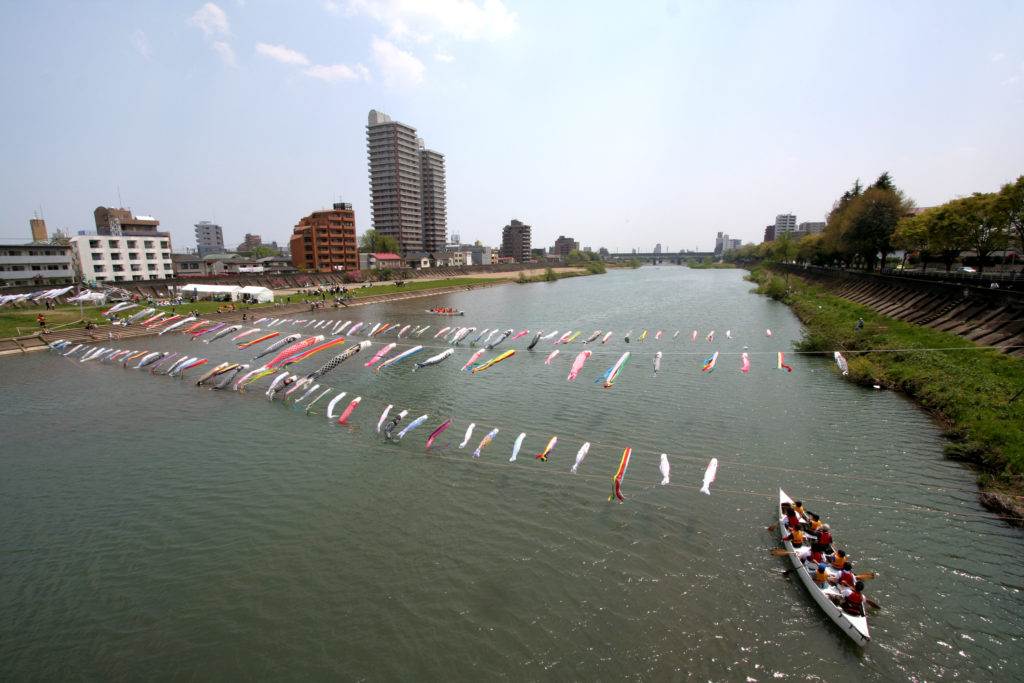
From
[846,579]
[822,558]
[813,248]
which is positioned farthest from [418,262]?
[846,579]

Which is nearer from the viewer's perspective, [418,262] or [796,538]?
[796,538]

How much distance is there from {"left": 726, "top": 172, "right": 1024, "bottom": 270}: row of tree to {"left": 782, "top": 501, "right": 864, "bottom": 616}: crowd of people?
41545 mm

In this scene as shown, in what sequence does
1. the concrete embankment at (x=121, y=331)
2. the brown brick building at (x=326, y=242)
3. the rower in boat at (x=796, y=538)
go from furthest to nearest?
1. the brown brick building at (x=326, y=242)
2. the concrete embankment at (x=121, y=331)
3. the rower in boat at (x=796, y=538)

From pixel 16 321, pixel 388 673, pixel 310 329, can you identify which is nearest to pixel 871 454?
pixel 388 673

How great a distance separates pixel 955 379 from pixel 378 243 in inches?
5494

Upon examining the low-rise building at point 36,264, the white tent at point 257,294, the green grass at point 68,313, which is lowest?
the green grass at point 68,313

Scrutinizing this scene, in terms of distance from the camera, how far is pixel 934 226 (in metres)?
48.2

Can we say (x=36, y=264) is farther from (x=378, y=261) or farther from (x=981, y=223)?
(x=981, y=223)

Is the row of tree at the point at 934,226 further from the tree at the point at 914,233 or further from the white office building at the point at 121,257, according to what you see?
the white office building at the point at 121,257

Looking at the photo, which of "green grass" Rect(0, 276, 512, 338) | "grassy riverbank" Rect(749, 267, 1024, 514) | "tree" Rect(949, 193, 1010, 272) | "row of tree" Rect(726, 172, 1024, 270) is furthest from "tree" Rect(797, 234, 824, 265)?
"green grass" Rect(0, 276, 512, 338)

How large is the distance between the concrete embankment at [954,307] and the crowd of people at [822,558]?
2391 centimetres

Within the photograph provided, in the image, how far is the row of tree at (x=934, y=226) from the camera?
38500 millimetres

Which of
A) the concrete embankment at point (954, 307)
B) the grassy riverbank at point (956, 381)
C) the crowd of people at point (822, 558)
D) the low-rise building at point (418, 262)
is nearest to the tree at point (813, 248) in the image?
the concrete embankment at point (954, 307)

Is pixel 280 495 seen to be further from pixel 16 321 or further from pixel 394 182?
pixel 394 182
